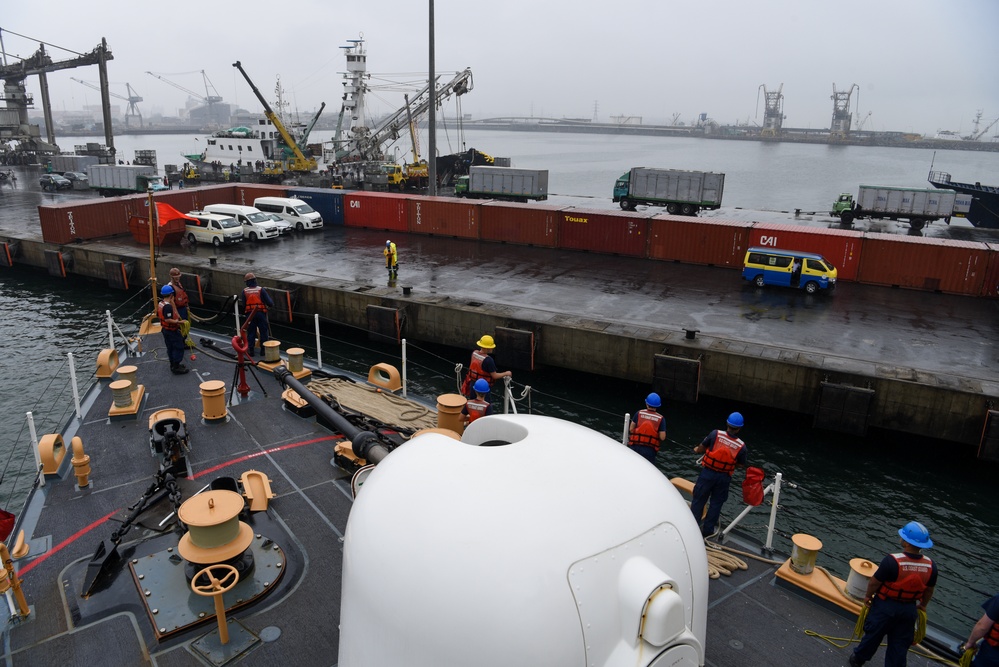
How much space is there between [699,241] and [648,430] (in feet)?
79.7

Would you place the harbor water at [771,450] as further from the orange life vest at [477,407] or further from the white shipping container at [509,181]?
the white shipping container at [509,181]

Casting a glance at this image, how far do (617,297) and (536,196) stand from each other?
95.4ft

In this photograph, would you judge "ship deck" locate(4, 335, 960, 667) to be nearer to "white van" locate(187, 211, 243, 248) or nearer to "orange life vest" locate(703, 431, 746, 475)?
"orange life vest" locate(703, 431, 746, 475)

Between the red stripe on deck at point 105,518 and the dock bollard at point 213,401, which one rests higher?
the dock bollard at point 213,401

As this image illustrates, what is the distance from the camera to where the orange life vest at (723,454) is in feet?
29.4

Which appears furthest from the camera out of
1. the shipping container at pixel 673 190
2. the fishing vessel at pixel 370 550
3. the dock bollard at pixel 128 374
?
the shipping container at pixel 673 190

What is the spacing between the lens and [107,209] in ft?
119

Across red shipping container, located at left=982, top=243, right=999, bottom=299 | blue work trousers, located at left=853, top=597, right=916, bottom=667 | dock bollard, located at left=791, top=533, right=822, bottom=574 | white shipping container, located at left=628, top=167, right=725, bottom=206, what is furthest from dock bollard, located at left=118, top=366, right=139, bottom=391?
white shipping container, located at left=628, top=167, right=725, bottom=206

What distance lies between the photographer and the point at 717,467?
9055mm

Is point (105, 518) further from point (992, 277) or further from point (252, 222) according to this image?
point (992, 277)

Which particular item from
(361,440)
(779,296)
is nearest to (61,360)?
(361,440)

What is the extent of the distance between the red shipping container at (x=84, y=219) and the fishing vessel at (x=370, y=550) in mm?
26143

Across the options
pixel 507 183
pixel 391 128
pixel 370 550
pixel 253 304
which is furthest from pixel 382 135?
pixel 370 550

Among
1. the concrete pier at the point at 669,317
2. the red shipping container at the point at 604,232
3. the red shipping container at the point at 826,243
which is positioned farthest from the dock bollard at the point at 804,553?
the red shipping container at the point at 604,232
